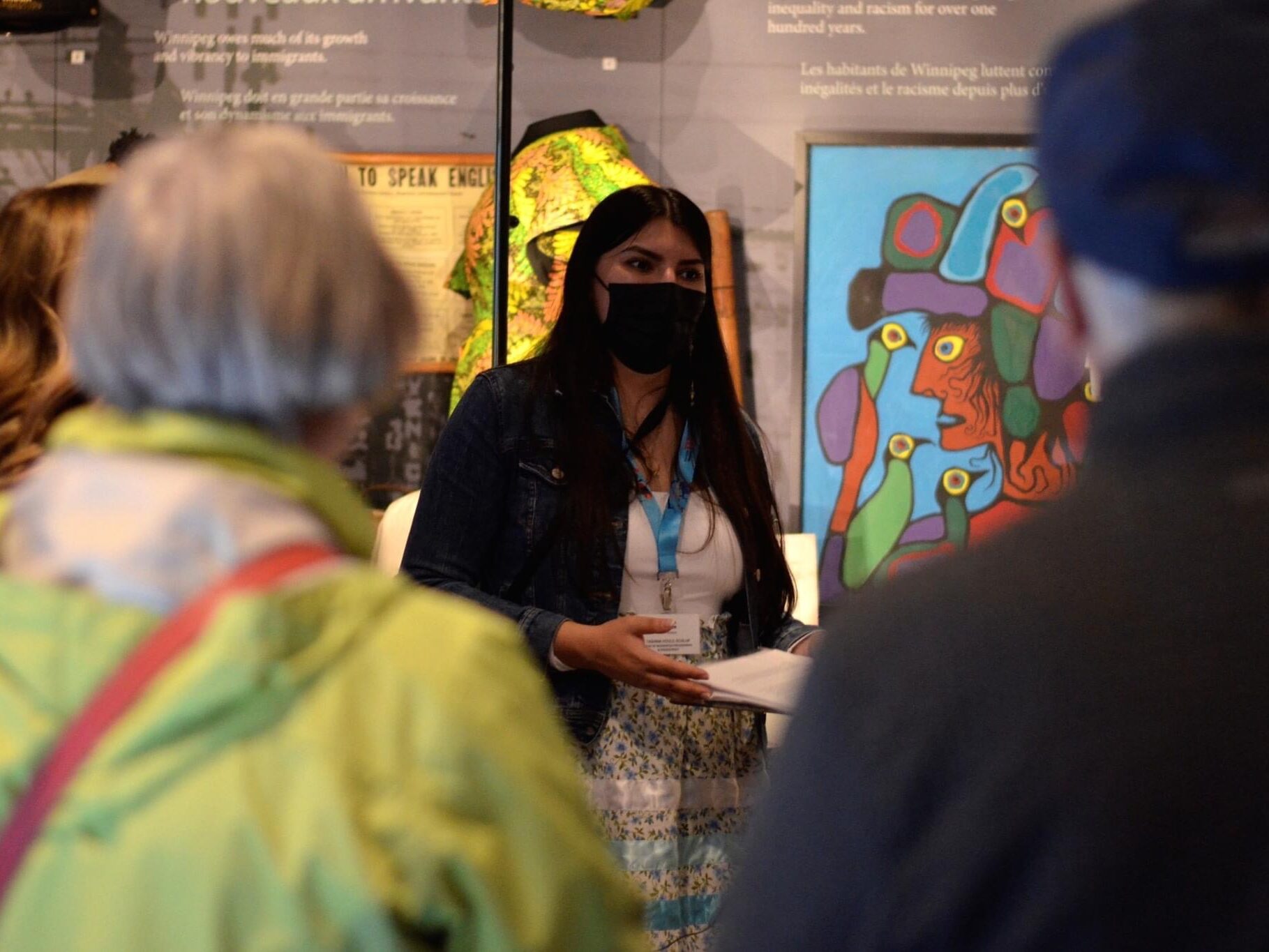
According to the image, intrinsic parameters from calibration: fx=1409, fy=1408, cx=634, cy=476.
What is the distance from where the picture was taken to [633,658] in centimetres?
210

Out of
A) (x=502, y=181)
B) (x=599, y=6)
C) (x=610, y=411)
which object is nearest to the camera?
(x=610, y=411)

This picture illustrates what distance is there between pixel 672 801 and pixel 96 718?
1447 millimetres

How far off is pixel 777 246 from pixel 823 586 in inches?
42.6

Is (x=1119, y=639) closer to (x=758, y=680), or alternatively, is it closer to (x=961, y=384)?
(x=758, y=680)

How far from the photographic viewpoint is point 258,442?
980 millimetres

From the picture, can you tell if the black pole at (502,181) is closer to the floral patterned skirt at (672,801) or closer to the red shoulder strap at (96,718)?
the floral patterned skirt at (672,801)

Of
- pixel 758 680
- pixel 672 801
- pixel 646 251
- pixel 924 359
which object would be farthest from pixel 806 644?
pixel 924 359

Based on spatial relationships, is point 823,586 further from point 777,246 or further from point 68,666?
point 68,666

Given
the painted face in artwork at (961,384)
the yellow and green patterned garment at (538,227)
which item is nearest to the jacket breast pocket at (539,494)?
the yellow and green patterned garment at (538,227)

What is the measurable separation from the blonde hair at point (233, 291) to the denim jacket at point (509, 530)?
48.5 inches

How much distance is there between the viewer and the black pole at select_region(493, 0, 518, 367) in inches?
141

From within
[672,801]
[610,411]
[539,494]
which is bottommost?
[672,801]

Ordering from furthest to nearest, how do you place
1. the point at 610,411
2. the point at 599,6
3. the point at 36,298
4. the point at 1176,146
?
1. the point at 599,6
2. the point at 610,411
3. the point at 36,298
4. the point at 1176,146

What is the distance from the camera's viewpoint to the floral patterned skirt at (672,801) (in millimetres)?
2232
